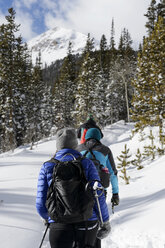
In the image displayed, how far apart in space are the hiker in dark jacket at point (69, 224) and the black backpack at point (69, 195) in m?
0.10

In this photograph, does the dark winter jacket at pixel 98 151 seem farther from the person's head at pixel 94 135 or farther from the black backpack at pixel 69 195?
the black backpack at pixel 69 195

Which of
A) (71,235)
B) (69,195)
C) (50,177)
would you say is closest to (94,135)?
(50,177)

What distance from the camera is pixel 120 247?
3.97 m

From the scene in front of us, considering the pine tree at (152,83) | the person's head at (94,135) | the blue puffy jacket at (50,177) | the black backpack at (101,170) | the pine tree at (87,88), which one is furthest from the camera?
the pine tree at (87,88)

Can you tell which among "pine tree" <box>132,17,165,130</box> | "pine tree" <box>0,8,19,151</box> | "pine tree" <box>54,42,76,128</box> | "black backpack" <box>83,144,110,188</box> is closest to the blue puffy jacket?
"black backpack" <box>83,144,110,188</box>

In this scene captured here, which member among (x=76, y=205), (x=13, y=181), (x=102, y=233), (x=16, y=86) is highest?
(x=16, y=86)

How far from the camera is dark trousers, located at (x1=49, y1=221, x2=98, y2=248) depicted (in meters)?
2.04

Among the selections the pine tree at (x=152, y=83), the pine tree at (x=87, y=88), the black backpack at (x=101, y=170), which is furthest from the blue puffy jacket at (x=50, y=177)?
the pine tree at (x=87, y=88)

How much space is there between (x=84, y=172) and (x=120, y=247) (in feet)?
8.67

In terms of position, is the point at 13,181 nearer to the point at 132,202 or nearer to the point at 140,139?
Result: the point at 132,202

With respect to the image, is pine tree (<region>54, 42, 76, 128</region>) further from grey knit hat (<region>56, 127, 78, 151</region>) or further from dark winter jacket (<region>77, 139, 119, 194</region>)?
grey knit hat (<region>56, 127, 78, 151</region>)

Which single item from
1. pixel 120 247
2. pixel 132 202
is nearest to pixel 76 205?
pixel 120 247

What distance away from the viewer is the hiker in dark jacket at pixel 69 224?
206 centimetres

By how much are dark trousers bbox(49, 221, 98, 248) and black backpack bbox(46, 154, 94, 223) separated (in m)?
0.07
